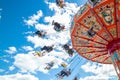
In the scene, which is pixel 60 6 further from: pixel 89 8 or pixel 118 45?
pixel 118 45

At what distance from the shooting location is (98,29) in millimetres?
15352

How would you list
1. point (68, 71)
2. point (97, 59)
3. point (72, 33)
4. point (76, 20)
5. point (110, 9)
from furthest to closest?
point (97, 59) < point (68, 71) < point (72, 33) < point (76, 20) < point (110, 9)

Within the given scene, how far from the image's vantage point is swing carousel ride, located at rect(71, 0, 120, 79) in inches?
557

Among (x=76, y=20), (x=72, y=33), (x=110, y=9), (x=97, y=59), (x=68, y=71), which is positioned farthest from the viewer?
(x=97, y=59)

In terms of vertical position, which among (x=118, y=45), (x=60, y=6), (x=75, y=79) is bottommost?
(x=75, y=79)

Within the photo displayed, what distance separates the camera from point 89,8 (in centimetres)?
1422

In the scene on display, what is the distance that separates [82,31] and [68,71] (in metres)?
3.39

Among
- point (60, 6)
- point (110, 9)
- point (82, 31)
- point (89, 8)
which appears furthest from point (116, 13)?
point (60, 6)

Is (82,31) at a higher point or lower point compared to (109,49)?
higher

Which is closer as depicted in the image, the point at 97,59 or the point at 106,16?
the point at 106,16

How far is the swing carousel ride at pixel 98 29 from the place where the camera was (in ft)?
46.4

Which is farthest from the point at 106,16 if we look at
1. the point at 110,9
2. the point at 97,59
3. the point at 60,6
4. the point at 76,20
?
the point at 97,59

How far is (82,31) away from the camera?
1591 cm

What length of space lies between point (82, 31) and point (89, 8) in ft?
6.94
